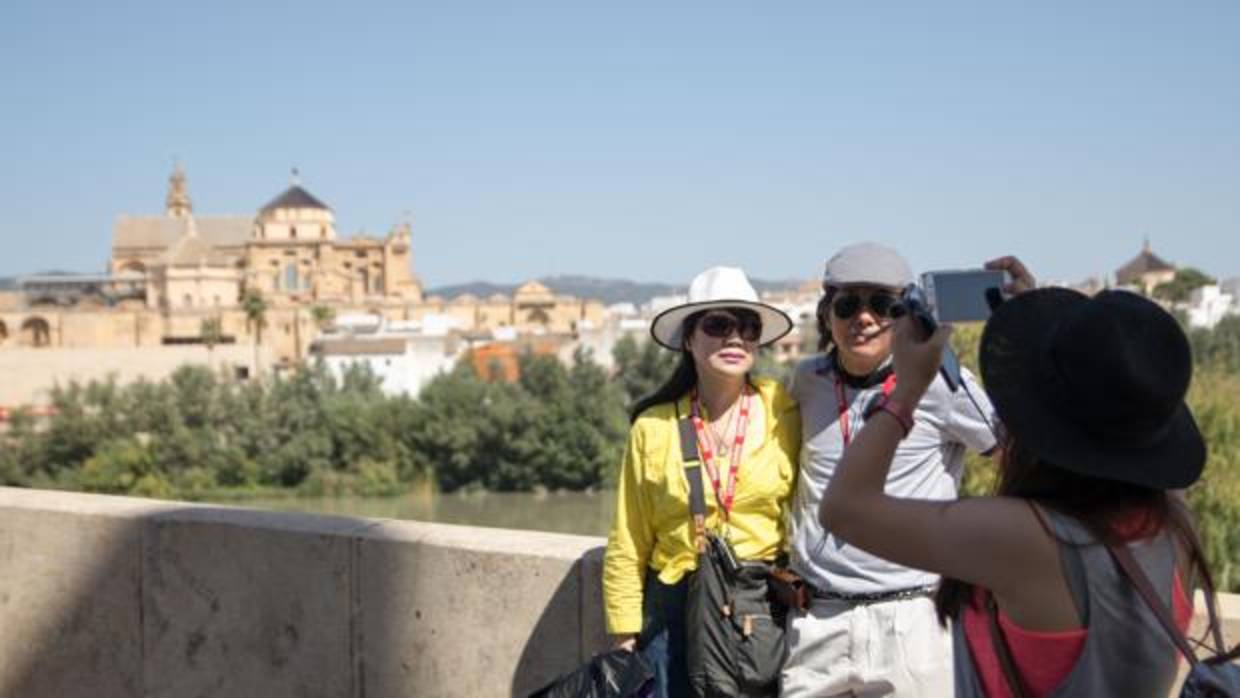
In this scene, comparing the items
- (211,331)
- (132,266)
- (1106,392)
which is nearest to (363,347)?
(211,331)

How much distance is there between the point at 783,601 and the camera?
2875 millimetres

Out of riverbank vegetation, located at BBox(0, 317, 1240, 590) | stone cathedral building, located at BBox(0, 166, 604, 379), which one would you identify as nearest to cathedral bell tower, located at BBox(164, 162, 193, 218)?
stone cathedral building, located at BBox(0, 166, 604, 379)

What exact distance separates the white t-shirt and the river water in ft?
126

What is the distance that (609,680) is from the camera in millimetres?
2857

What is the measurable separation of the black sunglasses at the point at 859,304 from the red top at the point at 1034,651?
1157 millimetres

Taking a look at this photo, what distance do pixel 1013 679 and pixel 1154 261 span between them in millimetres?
124069

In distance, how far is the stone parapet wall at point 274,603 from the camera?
3.80m

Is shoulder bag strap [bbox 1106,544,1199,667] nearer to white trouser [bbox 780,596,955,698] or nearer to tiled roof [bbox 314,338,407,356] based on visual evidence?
white trouser [bbox 780,596,955,698]

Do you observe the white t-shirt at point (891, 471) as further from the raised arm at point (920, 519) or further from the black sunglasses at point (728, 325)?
the raised arm at point (920, 519)

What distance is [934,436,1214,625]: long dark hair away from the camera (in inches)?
69.1

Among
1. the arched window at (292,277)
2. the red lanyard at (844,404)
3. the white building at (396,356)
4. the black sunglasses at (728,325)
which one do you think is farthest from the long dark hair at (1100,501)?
the arched window at (292,277)

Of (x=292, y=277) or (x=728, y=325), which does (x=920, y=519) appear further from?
(x=292, y=277)

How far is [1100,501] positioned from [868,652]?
1.05 meters

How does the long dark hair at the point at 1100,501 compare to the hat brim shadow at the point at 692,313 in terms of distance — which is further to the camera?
the hat brim shadow at the point at 692,313
